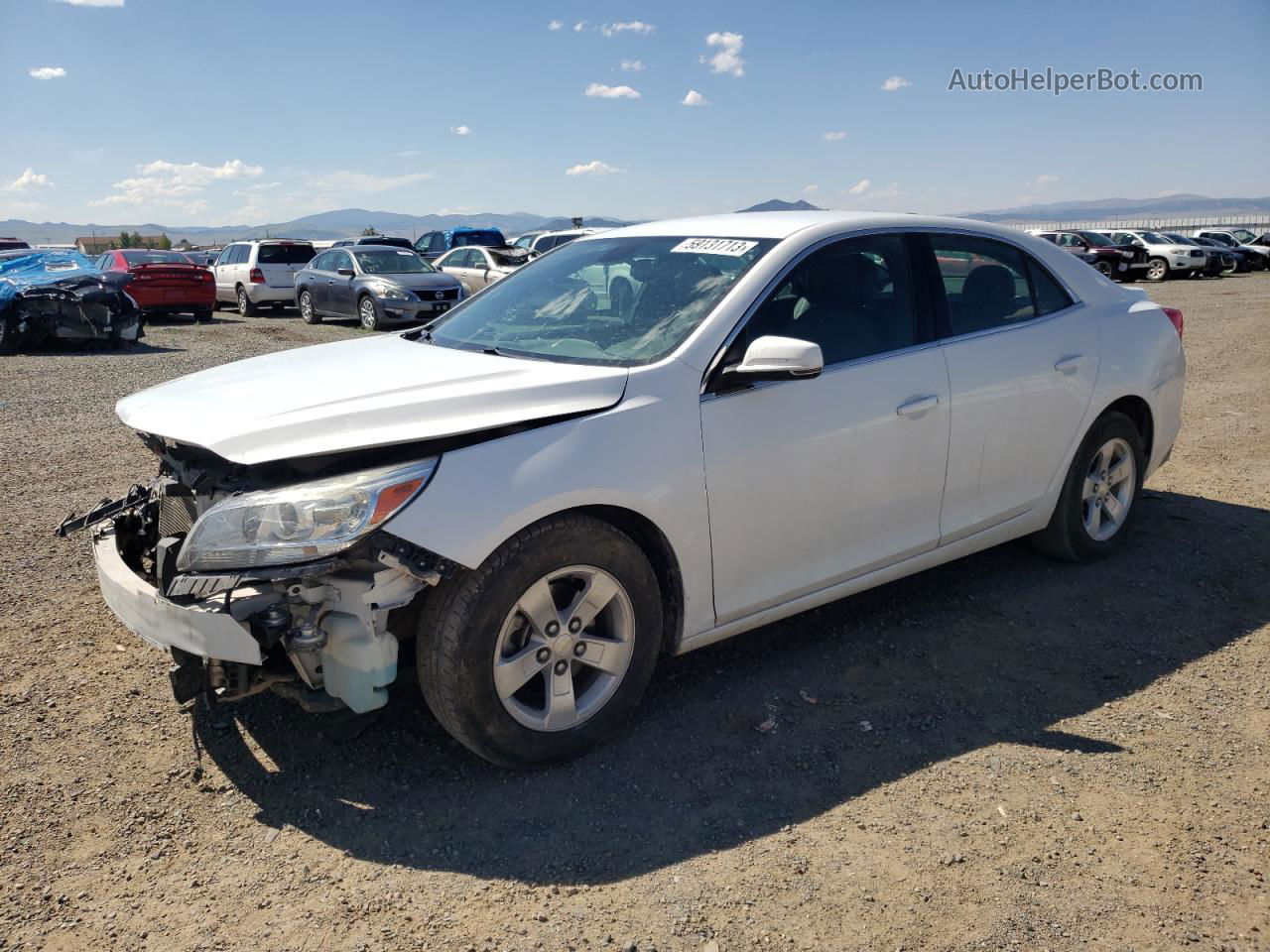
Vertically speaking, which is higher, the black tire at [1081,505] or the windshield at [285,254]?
the windshield at [285,254]

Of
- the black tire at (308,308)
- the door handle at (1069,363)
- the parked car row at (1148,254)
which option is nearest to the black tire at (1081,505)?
the door handle at (1069,363)

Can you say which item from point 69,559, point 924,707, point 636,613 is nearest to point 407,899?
point 636,613

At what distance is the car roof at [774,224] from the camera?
3885 millimetres

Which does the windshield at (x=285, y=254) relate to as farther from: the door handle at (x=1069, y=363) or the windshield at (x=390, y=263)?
the door handle at (x=1069, y=363)

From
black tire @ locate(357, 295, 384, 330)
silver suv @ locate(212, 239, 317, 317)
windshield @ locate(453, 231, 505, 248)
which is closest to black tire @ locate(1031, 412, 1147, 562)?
black tire @ locate(357, 295, 384, 330)

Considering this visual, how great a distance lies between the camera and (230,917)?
255 centimetres

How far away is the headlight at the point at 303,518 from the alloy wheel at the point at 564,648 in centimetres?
51

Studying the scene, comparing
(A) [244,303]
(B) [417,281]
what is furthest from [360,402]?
(A) [244,303]

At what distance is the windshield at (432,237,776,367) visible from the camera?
3.52 m

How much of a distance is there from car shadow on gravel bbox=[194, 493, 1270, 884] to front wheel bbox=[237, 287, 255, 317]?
852 inches

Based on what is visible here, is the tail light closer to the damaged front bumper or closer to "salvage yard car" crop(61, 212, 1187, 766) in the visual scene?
"salvage yard car" crop(61, 212, 1187, 766)

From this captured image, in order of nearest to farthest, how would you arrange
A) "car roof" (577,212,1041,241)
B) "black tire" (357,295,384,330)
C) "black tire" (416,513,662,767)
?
"black tire" (416,513,662,767) < "car roof" (577,212,1041,241) < "black tire" (357,295,384,330)

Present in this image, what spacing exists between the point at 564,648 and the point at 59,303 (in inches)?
569

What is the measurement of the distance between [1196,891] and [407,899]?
2098mm
